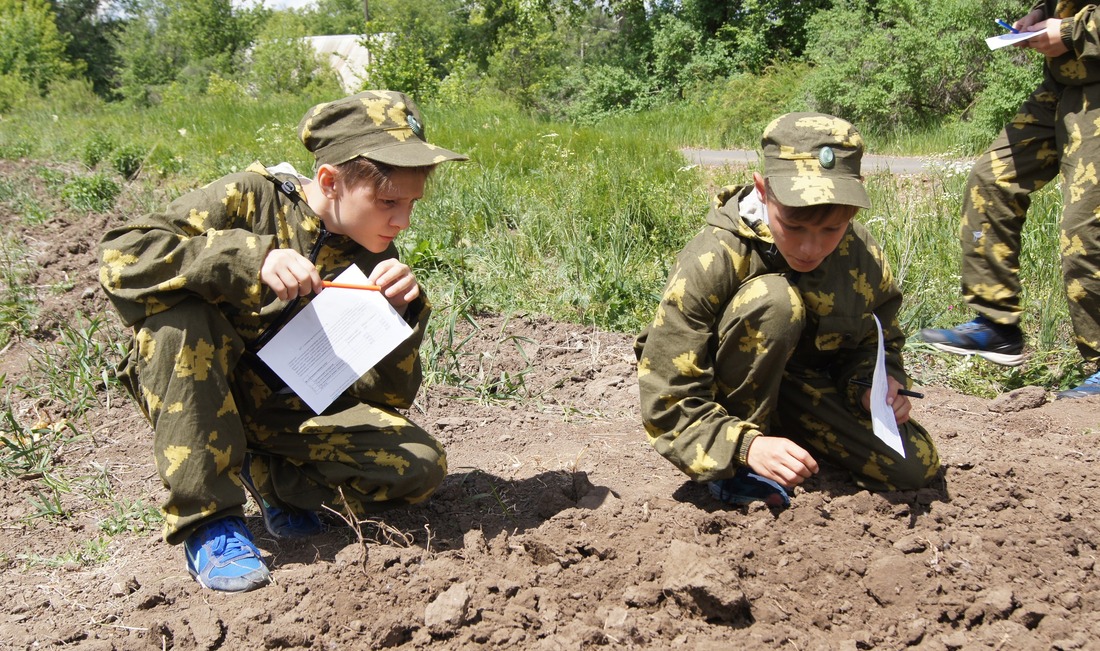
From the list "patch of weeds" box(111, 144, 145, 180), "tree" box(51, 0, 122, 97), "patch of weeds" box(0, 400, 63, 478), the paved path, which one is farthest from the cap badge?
"tree" box(51, 0, 122, 97)

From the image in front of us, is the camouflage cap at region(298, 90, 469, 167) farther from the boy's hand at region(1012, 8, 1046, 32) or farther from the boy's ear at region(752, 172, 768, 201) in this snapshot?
the boy's hand at region(1012, 8, 1046, 32)

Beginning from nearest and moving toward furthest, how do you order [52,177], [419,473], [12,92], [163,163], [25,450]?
[419,473] < [25,450] < [52,177] < [163,163] < [12,92]

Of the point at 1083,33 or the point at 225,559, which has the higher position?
the point at 1083,33

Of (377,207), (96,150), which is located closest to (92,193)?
(96,150)

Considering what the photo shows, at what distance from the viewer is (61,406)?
3.74 m

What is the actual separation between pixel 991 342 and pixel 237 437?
9.44ft

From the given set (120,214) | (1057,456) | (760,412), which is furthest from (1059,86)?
(120,214)

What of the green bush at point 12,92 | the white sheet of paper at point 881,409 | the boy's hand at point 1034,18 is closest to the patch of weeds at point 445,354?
the white sheet of paper at point 881,409

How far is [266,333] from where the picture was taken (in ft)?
8.55

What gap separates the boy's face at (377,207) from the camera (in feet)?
8.08

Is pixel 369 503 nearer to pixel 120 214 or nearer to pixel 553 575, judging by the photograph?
pixel 553 575

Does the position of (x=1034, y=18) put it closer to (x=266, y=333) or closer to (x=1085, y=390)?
(x=1085, y=390)

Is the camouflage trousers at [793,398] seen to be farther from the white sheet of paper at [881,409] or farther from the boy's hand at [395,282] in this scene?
the boy's hand at [395,282]

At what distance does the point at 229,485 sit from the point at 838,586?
1.53m
